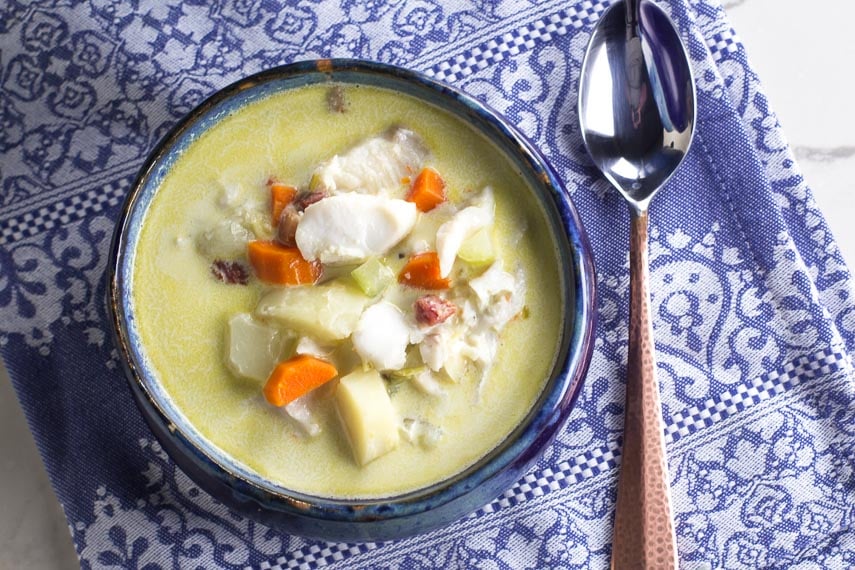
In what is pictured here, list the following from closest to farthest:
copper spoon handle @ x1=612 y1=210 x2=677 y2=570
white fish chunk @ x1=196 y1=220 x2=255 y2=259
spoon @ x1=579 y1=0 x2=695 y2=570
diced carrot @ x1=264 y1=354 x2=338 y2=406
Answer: diced carrot @ x1=264 y1=354 x2=338 y2=406, white fish chunk @ x1=196 y1=220 x2=255 y2=259, copper spoon handle @ x1=612 y1=210 x2=677 y2=570, spoon @ x1=579 y1=0 x2=695 y2=570

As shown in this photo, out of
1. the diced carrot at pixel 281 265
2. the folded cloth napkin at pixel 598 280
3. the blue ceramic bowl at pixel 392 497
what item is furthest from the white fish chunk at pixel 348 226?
the folded cloth napkin at pixel 598 280

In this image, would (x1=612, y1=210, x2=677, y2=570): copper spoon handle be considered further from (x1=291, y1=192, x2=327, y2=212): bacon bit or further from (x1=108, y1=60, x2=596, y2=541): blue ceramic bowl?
(x1=291, y1=192, x2=327, y2=212): bacon bit

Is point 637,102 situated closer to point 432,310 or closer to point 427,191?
point 427,191

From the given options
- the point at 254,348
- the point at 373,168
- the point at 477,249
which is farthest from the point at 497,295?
the point at 254,348

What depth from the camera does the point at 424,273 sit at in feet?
5.53

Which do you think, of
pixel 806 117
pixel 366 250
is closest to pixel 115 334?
pixel 366 250

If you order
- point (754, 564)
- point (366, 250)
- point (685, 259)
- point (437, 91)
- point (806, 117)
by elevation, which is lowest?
Answer: point (754, 564)

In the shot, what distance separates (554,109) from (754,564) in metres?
1.06

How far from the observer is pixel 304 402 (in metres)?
1.65

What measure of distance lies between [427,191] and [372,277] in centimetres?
20

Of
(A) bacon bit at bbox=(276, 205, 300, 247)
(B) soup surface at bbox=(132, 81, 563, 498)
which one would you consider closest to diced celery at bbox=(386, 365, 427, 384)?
(B) soup surface at bbox=(132, 81, 563, 498)

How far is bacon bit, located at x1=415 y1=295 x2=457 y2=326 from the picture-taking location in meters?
1.64

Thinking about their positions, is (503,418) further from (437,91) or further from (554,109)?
(554,109)

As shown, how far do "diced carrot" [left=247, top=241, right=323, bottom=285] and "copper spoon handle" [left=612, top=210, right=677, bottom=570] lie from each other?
686 millimetres
